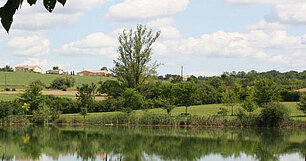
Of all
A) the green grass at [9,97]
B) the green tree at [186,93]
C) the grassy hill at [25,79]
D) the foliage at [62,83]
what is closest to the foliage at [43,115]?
the green grass at [9,97]

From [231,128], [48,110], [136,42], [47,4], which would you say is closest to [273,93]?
[231,128]

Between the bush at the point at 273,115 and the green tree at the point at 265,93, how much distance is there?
542 cm

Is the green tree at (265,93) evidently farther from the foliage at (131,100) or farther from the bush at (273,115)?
the foliage at (131,100)

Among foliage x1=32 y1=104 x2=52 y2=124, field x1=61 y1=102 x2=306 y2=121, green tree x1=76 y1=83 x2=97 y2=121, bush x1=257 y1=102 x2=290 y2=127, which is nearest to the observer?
bush x1=257 y1=102 x2=290 y2=127

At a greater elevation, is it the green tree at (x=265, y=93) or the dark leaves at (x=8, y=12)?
the dark leaves at (x=8, y=12)

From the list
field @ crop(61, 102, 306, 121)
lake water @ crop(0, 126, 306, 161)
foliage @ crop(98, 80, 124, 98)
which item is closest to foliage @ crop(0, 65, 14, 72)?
foliage @ crop(98, 80, 124, 98)

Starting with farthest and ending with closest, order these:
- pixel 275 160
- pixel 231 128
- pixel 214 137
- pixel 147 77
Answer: pixel 147 77 → pixel 231 128 → pixel 214 137 → pixel 275 160

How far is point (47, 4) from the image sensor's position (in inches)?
83.7

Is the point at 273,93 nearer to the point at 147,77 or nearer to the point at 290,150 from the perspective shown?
the point at 147,77

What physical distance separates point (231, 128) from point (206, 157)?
1745 cm

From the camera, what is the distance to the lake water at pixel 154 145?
2638 centimetres

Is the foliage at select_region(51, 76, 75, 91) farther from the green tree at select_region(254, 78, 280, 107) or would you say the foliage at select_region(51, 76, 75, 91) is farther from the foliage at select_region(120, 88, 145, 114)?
the green tree at select_region(254, 78, 280, 107)

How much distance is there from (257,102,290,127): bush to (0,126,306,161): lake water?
2134 mm

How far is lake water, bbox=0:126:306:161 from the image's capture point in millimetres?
26375
